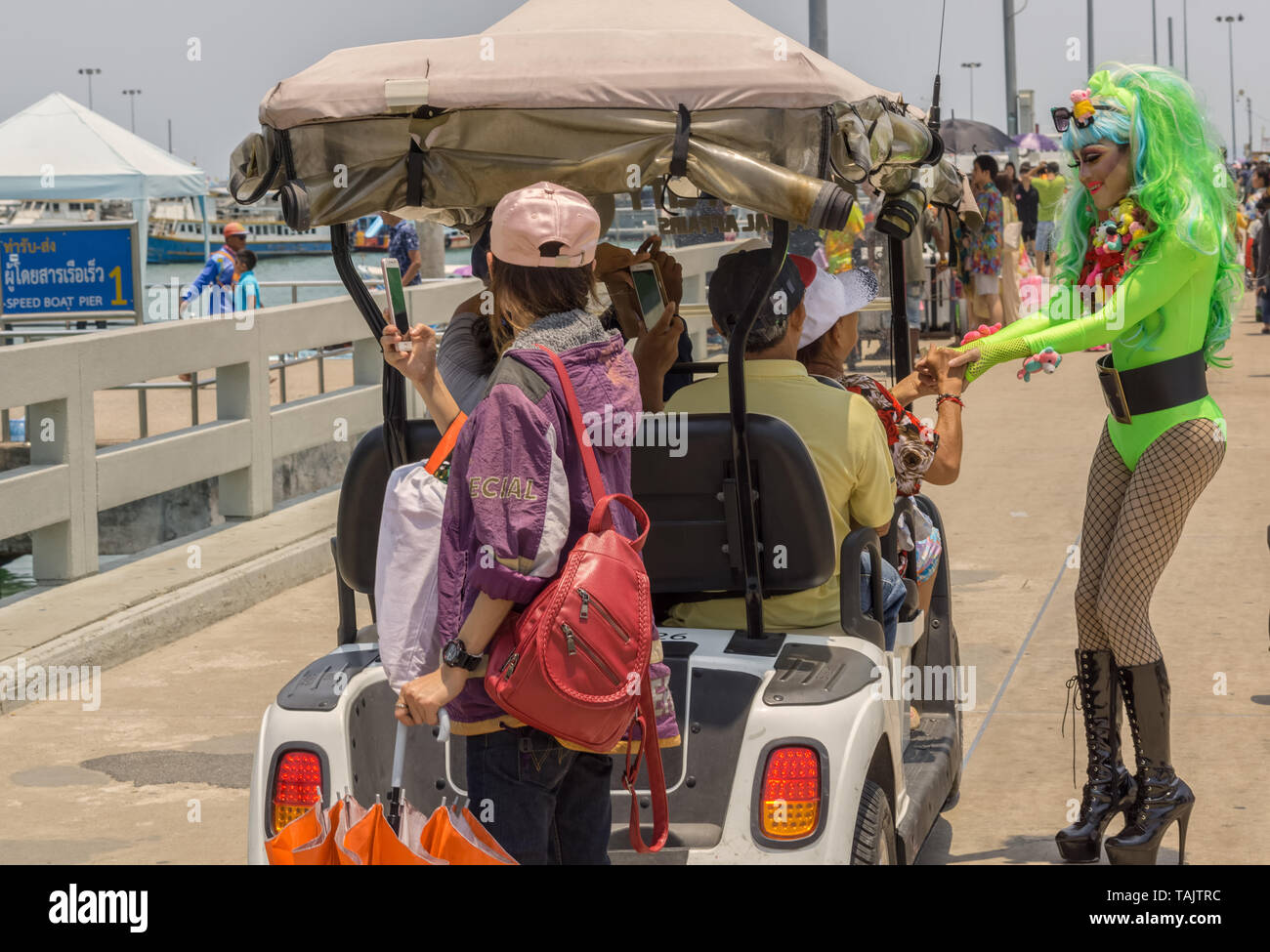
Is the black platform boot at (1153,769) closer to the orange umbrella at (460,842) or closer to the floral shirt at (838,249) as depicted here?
the orange umbrella at (460,842)

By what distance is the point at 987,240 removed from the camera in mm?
18672

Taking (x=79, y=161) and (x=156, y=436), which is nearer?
(x=156, y=436)

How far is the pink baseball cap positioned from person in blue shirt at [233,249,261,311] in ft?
42.4

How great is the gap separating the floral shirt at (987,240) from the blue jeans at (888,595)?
14.0 m

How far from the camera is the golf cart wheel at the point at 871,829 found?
13.0 feet

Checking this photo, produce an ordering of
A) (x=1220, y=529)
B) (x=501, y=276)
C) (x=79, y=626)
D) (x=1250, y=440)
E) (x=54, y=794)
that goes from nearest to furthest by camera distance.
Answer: (x=501, y=276) → (x=54, y=794) → (x=79, y=626) → (x=1220, y=529) → (x=1250, y=440)

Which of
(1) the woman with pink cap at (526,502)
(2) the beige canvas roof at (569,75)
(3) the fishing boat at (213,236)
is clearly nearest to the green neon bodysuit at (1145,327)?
(2) the beige canvas roof at (569,75)

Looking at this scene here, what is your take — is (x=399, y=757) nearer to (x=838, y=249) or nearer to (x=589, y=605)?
(x=589, y=605)

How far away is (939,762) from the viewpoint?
505cm

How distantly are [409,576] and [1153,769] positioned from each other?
7.42ft

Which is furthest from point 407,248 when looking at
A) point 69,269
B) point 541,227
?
point 541,227
